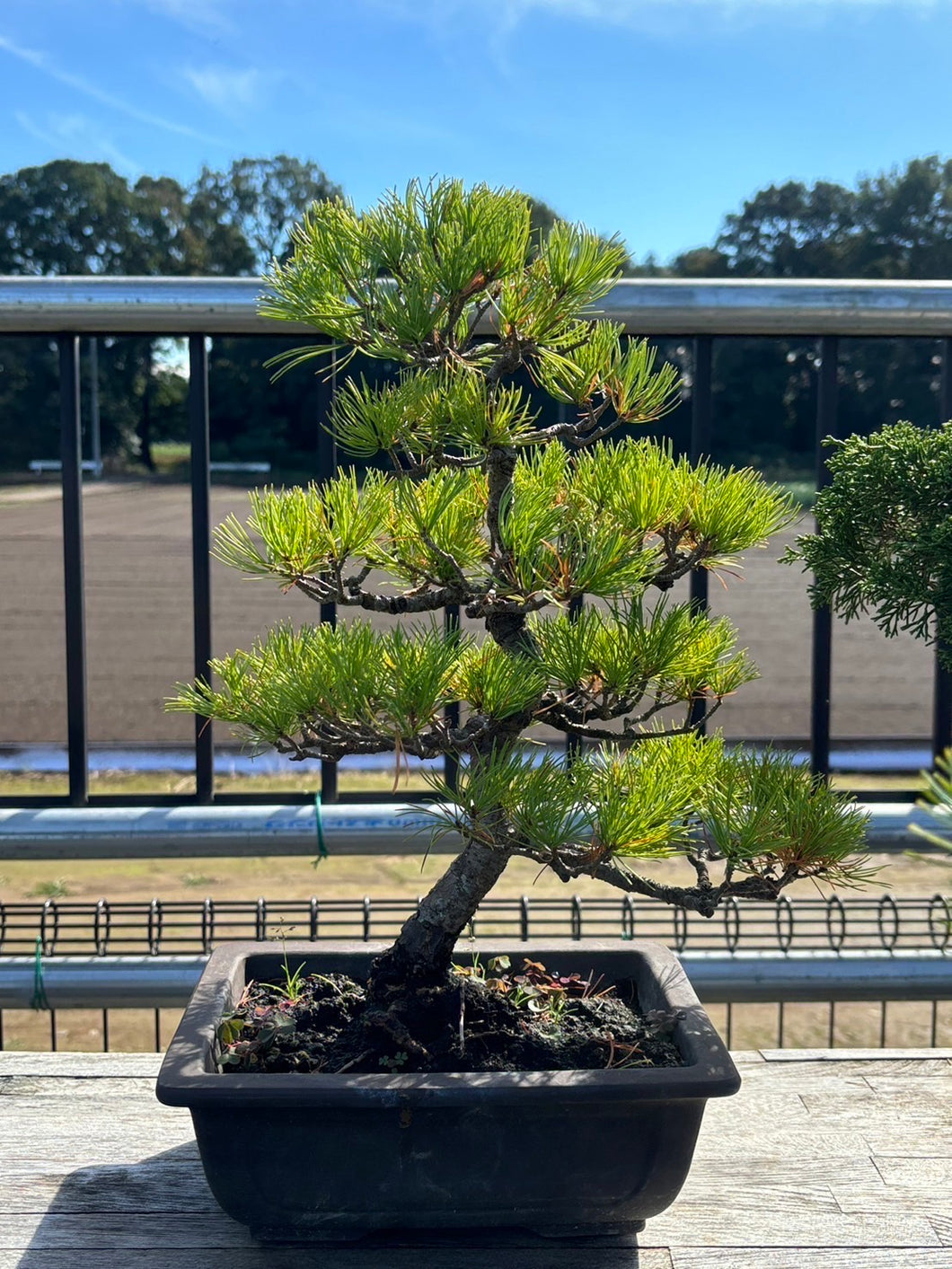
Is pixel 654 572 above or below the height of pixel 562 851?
above

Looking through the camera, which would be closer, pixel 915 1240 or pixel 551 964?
pixel 915 1240

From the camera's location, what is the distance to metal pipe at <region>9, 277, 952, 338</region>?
1093 millimetres

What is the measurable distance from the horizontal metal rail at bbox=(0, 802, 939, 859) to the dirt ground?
4687 mm

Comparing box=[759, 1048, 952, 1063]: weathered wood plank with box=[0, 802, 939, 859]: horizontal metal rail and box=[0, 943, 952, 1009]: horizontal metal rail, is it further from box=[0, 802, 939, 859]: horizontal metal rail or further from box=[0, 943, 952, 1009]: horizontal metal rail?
A: box=[0, 802, 939, 859]: horizontal metal rail

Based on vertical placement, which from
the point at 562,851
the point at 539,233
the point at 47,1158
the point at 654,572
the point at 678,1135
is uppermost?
the point at 539,233

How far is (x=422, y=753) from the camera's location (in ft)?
2.55

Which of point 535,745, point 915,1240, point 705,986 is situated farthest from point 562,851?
point 705,986

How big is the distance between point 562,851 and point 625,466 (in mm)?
275

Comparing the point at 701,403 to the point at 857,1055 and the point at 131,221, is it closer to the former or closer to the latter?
the point at 857,1055

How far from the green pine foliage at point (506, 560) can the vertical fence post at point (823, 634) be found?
0.46 meters

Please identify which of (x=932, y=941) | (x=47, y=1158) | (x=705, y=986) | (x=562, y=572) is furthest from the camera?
(x=932, y=941)

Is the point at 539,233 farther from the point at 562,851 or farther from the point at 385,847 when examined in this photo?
the point at 385,847

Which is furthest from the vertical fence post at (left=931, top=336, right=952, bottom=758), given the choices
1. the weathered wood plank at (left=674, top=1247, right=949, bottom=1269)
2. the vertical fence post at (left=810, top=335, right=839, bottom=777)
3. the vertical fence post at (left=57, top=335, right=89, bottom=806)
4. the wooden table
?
the vertical fence post at (left=57, top=335, right=89, bottom=806)

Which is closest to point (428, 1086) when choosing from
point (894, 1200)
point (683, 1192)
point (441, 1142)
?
point (441, 1142)
